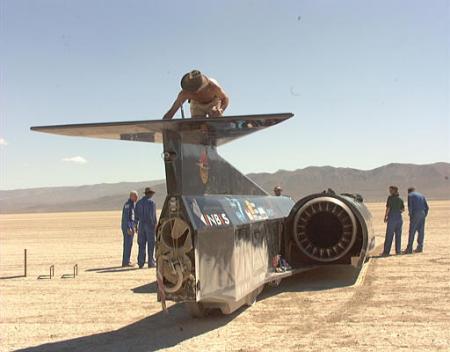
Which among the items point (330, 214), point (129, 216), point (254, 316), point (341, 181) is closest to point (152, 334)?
point (254, 316)

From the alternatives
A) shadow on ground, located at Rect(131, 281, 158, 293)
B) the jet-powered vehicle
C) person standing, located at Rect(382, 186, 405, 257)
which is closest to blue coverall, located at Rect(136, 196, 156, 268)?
shadow on ground, located at Rect(131, 281, 158, 293)

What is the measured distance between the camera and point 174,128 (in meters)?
6.50

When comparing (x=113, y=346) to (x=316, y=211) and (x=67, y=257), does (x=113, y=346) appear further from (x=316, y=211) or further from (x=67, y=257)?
(x=67, y=257)

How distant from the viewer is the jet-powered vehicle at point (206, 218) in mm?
6141

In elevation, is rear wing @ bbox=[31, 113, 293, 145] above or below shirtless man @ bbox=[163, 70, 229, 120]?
below

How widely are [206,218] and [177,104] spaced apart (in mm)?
1782

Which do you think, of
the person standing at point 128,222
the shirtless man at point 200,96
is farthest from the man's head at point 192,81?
the person standing at point 128,222

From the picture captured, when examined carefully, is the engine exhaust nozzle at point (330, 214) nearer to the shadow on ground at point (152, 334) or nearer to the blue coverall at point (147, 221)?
the shadow on ground at point (152, 334)

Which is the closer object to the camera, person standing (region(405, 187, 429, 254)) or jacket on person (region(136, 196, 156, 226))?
jacket on person (region(136, 196, 156, 226))

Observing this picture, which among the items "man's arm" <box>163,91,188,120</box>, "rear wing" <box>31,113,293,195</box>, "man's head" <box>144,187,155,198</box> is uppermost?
"man's arm" <box>163,91,188,120</box>

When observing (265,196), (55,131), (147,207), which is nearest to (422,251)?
(265,196)

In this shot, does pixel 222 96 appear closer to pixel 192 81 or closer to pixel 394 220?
pixel 192 81

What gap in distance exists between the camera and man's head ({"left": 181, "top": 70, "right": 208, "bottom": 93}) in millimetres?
7023

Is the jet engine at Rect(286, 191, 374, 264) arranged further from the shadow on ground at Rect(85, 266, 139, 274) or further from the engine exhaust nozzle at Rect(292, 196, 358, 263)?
the shadow on ground at Rect(85, 266, 139, 274)
